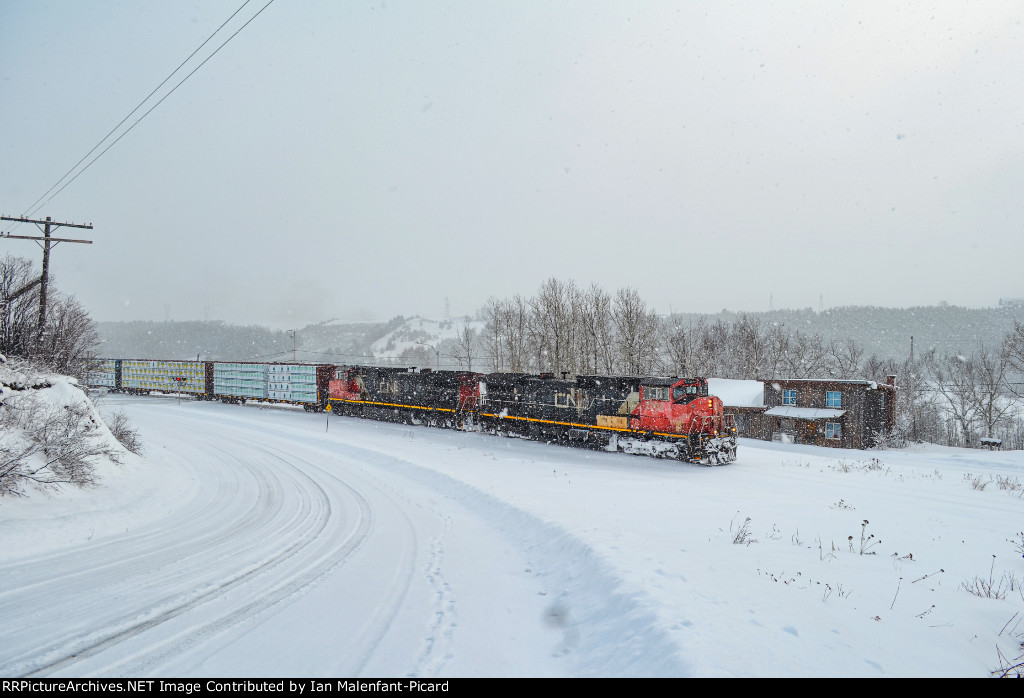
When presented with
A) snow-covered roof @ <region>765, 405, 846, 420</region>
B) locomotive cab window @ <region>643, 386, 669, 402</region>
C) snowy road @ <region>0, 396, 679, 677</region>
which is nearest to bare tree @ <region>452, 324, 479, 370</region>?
snow-covered roof @ <region>765, 405, 846, 420</region>

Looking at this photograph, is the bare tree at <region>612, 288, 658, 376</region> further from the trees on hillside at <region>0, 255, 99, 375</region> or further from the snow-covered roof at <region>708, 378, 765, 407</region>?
the trees on hillside at <region>0, 255, 99, 375</region>

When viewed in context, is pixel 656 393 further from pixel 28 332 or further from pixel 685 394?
pixel 28 332

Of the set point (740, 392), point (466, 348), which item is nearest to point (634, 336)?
point (740, 392)

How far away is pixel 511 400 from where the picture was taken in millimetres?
25438

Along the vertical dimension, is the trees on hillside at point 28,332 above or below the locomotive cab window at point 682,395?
above

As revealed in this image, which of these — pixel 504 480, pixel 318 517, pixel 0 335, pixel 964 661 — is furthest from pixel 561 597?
pixel 0 335

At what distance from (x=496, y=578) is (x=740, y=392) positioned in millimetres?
38654

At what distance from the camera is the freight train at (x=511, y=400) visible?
19.0m

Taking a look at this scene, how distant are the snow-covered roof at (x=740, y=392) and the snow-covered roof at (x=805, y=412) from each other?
1456 mm

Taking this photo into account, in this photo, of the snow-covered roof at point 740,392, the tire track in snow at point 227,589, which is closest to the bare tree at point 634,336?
the snow-covered roof at point 740,392

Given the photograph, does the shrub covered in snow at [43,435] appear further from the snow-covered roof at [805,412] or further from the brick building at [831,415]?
the brick building at [831,415]

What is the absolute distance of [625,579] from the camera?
5926 mm

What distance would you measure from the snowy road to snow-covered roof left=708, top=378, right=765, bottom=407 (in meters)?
34.2

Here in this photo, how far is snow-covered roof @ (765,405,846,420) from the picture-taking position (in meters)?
36.4
